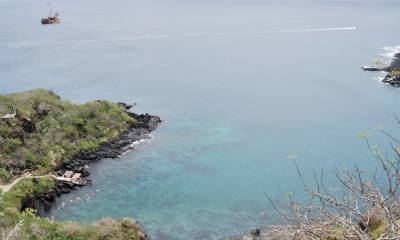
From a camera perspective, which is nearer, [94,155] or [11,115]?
[94,155]

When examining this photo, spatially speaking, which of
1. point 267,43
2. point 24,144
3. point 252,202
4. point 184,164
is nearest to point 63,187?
point 24,144

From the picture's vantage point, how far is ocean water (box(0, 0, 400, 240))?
31.8m

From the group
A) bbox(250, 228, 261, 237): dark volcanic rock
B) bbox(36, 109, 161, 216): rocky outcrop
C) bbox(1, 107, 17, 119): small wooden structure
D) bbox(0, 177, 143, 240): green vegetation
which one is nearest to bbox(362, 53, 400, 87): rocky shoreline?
bbox(36, 109, 161, 216): rocky outcrop

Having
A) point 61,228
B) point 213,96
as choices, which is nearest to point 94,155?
point 61,228

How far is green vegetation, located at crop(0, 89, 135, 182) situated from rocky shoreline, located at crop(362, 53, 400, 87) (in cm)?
3005

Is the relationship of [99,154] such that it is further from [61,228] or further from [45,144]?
[61,228]

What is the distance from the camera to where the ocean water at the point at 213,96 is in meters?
31.8

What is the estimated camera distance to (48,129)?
39.0 m

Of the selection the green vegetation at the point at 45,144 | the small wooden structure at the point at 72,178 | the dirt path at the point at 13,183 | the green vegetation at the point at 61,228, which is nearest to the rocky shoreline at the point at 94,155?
the small wooden structure at the point at 72,178

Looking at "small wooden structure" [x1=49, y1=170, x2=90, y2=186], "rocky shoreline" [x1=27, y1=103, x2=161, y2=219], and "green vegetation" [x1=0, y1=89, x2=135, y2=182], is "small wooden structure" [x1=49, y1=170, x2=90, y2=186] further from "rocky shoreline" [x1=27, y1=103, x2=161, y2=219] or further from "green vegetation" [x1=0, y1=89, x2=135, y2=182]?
"green vegetation" [x1=0, y1=89, x2=135, y2=182]

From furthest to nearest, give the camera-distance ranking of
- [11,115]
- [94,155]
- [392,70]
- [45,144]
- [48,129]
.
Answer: [392,70]
[48,129]
[11,115]
[94,155]
[45,144]

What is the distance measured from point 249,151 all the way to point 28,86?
28680mm

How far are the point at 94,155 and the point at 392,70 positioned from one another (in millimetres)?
38363

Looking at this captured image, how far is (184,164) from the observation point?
37031 millimetres
